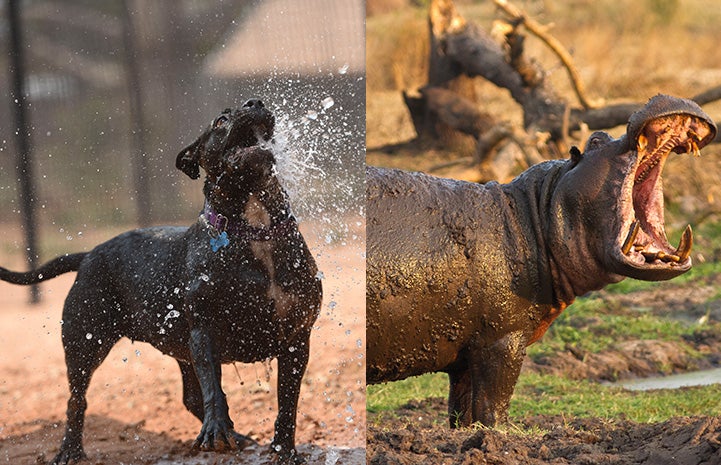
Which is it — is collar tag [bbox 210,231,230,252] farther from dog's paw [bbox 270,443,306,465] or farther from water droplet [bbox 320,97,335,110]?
dog's paw [bbox 270,443,306,465]

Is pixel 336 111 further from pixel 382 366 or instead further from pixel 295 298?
pixel 382 366

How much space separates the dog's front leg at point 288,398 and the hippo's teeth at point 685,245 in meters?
1.78

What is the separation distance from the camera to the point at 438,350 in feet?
14.9

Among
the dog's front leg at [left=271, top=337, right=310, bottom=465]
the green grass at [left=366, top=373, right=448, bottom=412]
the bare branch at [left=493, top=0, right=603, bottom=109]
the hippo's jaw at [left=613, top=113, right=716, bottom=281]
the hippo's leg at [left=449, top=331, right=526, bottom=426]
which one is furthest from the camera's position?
the bare branch at [left=493, top=0, right=603, bottom=109]

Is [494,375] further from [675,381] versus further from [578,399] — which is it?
[675,381]

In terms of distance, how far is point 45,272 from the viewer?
3.28 meters

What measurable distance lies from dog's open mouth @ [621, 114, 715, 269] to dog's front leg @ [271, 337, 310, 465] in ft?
5.28

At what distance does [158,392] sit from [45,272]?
523 mm

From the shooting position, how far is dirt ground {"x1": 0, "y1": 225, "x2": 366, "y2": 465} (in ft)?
10.9

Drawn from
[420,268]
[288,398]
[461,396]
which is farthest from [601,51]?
[288,398]

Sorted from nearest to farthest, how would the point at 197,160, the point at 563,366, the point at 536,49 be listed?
1. the point at 197,160
2. the point at 563,366
3. the point at 536,49

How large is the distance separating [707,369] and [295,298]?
4.89m

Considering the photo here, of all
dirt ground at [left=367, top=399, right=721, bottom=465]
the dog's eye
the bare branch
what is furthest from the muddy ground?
the bare branch

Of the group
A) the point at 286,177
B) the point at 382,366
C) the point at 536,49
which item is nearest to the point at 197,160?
the point at 286,177
